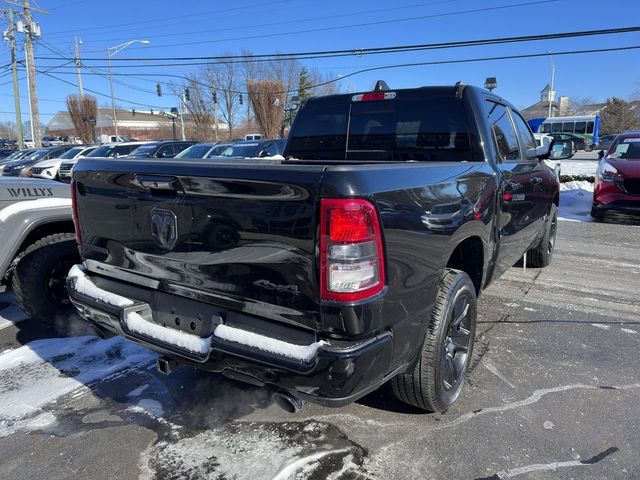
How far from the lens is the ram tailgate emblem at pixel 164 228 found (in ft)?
8.00

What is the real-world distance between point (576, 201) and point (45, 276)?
40.3 feet

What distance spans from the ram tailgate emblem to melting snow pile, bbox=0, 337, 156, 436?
1.45 m

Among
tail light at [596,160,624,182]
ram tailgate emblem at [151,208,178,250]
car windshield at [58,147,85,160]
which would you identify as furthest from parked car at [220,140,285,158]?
car windshield at [58,147,85,160]

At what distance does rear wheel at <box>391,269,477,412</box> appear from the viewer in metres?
2.64

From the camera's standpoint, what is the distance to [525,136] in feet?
15.7

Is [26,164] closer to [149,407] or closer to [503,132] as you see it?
[149,407]

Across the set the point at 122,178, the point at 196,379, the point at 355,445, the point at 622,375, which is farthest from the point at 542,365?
the point at 122,178

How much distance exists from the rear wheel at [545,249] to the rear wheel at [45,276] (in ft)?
16.7

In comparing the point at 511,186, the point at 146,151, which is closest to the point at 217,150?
the point at 146,151

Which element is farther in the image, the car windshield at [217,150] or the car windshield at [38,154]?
the car windshield at [38,154]

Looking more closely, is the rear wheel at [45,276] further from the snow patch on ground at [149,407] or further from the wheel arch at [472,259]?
the wheel arch at [472,259]

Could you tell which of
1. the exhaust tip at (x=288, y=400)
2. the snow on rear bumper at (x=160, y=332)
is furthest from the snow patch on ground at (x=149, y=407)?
the exhaust tip at (x=288, y=400)

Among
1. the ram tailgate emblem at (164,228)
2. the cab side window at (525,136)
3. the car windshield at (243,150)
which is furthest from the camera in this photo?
the car windshield at (243,150)

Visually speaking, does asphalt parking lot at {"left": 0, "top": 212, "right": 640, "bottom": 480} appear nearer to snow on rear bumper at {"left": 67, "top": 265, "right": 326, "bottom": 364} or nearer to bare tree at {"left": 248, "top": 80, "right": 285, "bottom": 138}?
snow on rear bumper at {"left": 67, "top": 265, "right": 326, "bottom": 364}
